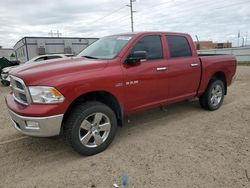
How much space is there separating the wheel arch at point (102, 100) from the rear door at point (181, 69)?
1303mm

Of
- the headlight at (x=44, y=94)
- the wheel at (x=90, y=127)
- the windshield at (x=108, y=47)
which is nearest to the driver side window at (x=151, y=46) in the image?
the windshield at (x=108, y=47)

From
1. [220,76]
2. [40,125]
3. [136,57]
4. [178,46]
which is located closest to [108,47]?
[136,57]

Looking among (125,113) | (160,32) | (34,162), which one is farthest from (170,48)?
(34,162)

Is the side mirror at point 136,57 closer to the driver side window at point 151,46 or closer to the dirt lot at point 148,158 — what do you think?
the driver side window at point 151,46

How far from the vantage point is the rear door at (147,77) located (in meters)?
3.95

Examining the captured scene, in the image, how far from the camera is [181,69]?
4.80 meters

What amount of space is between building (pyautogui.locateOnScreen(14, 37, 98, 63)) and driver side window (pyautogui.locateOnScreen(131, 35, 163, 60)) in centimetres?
1938

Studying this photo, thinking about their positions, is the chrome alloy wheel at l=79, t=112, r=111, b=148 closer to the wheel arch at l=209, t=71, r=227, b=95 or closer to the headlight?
the headlight

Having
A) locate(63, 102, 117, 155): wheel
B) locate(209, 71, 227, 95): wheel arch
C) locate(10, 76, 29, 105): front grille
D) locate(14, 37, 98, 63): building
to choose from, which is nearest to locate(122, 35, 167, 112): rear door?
locate(63, 102, 117, 155): wheel

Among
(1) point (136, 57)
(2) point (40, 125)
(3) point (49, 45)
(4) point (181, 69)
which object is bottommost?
(2) point (40, 125)

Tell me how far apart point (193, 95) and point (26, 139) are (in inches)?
144

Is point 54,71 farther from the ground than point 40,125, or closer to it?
farther from the ground

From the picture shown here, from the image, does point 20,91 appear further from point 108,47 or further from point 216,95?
point 216,95

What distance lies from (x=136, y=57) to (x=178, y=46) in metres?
1.56
